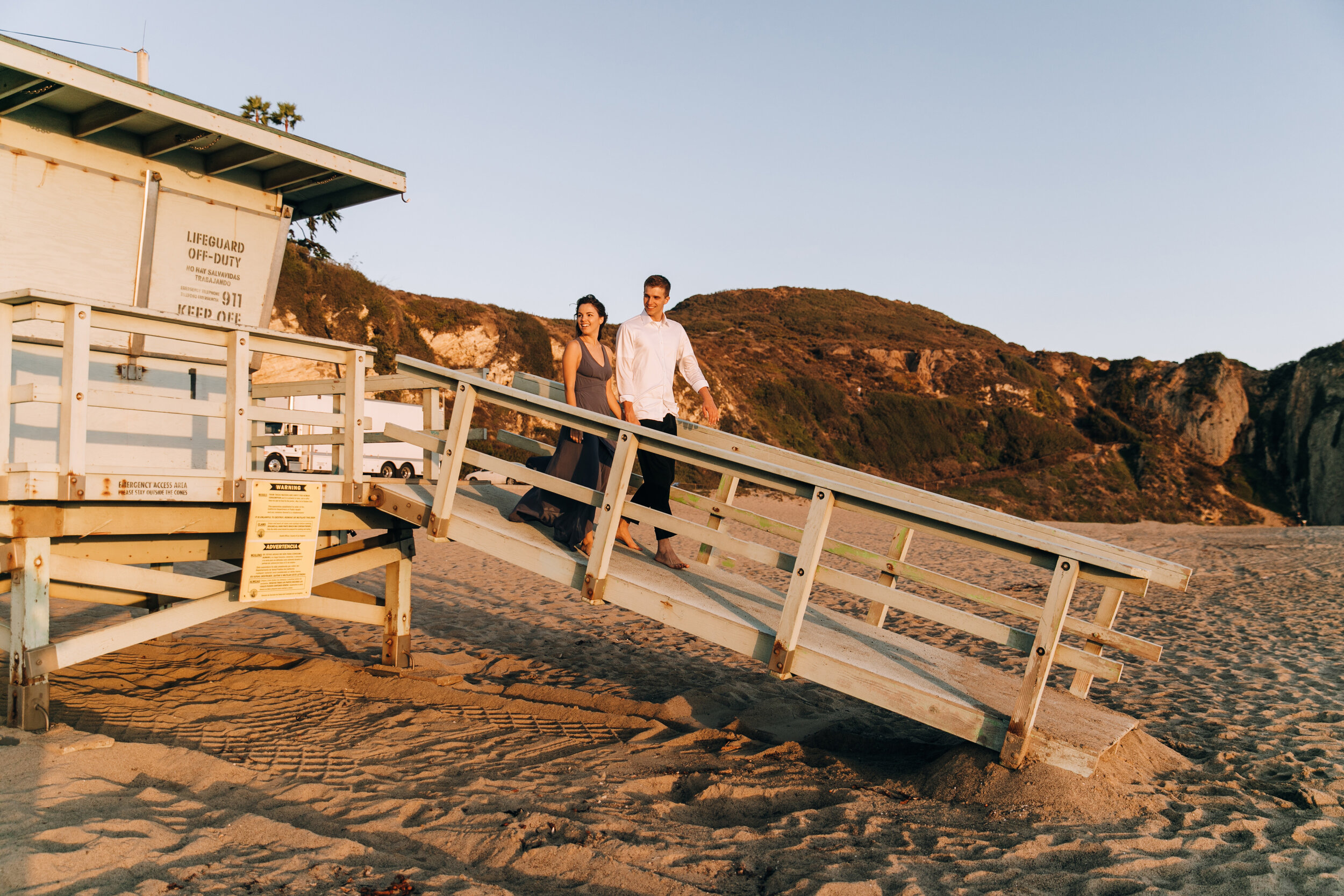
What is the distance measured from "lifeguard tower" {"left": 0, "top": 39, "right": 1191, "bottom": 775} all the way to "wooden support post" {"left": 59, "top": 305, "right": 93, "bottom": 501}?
0.01m

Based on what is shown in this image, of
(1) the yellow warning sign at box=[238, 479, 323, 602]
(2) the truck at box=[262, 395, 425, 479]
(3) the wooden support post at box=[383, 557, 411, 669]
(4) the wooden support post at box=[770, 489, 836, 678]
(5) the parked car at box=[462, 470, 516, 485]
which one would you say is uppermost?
(4) the wooden support post at box=[770, 489, 836, 678]

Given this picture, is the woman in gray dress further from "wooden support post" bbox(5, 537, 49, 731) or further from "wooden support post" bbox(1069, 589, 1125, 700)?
"wooden support post" bbox(1069, 589, 1125, 700)

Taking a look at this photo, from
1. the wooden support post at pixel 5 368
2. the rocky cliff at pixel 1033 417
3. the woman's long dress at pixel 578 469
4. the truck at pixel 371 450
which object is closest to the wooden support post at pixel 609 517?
the woman's long dress at pixel 578 469

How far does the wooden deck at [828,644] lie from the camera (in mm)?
3932

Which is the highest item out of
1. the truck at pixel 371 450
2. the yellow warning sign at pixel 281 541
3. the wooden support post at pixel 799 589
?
the wooden support post at pixel 799 589

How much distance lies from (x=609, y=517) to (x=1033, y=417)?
41.4 metres

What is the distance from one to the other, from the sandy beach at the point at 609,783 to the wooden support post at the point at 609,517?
0.97 meters

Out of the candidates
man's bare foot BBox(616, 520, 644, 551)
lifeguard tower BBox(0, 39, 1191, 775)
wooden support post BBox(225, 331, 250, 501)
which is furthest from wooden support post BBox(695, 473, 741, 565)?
wooden support post BBox(225, 331, 250, 501)

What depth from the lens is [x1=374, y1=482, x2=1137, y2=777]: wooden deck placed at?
393 centimetres

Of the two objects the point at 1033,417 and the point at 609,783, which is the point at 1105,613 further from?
the point at 1033,417

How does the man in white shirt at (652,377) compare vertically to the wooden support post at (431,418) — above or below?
above

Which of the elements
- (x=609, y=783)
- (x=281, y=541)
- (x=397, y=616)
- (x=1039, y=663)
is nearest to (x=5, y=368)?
(x=281, y=541)

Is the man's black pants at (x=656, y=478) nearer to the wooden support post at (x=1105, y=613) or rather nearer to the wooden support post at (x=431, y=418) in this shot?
the wooden support post at (x=431, y=418)

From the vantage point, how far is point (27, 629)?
4023 millimetres
